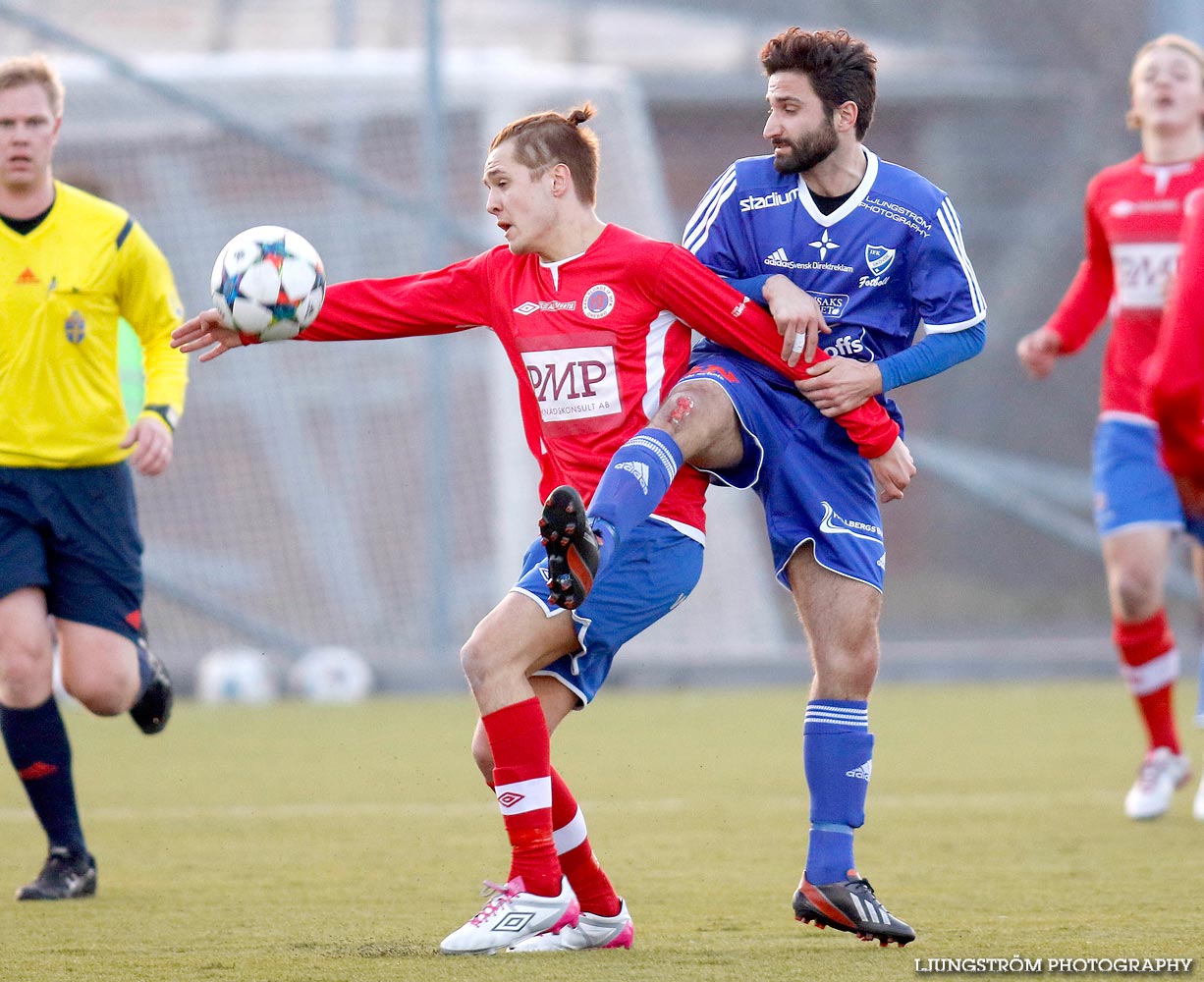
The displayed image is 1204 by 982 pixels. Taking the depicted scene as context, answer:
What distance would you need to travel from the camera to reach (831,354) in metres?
4.26

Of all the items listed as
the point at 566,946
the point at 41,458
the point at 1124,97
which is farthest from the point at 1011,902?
the point at 1124,97

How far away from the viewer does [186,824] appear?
243 inches

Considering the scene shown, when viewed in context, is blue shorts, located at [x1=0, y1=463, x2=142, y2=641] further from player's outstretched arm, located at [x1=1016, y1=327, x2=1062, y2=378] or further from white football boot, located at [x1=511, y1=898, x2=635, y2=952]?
player's outstretched arm, located at [x1=1016, y1=327, x2=1062, y2=378]

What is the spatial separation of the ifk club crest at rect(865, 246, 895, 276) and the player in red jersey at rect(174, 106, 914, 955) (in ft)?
0.94

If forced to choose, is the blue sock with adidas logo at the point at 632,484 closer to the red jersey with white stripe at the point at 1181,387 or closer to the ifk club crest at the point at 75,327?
the red jersey with white stripe at the point at 1181,387

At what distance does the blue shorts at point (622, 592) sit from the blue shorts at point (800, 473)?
0.21 metres

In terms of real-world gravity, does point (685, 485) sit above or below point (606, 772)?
A: above

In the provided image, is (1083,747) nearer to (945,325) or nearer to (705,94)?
(945,325)

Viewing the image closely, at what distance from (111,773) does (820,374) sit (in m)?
4.55

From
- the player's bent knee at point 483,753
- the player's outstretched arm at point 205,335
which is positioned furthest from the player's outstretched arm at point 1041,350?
the player's outstretched arm at point 205,335

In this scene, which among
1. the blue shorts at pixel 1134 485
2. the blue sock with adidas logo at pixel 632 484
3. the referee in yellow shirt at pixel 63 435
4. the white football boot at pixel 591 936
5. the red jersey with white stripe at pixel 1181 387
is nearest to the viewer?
the red jersey with white stripe at pixel 1181 387

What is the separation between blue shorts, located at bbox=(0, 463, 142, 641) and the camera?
5.01 metres

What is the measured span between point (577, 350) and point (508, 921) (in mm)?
1242

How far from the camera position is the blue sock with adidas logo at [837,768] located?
4.09 metres
